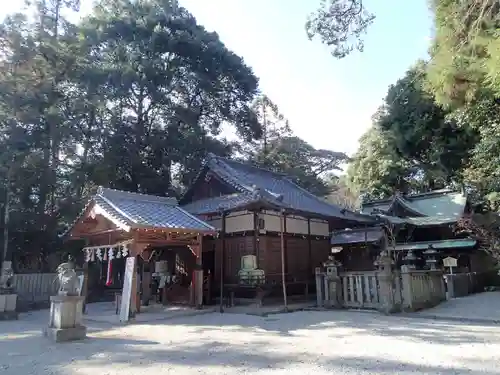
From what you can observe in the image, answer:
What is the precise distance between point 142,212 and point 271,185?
7655 mm

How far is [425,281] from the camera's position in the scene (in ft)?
38.8

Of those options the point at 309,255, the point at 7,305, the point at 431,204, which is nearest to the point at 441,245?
the point at 431,204

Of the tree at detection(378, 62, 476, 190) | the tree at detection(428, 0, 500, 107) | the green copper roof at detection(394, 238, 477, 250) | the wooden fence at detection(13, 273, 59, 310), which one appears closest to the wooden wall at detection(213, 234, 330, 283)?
the wooden fence at detection(13, 273, 59, 310)

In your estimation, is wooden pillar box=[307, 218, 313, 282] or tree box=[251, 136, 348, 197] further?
tree box=[251, 136, 348, 197]

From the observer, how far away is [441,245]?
19.9 metres

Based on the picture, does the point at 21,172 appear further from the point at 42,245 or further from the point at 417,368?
the point at 417,368

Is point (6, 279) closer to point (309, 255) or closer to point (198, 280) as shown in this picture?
point (198, 280)

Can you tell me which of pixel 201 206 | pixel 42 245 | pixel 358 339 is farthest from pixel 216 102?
pixel 358 339

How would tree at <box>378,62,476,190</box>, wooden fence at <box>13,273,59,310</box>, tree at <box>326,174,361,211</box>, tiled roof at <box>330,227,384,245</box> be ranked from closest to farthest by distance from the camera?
wooden fence at <box>13,273,59,310</box>
tiled roof at <box>330,227,384,245</box>
tree at <box>378,62,476,190</box>
tree at <box>326,174,361,211</box>

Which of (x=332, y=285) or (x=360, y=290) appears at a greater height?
(x=332, y=285)

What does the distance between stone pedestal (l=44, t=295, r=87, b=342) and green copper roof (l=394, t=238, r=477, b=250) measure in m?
16.5

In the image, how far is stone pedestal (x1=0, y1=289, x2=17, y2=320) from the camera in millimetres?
11695

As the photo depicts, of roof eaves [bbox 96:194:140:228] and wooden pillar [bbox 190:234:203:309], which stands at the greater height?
roof eaves [bbox 96:194:140:228]

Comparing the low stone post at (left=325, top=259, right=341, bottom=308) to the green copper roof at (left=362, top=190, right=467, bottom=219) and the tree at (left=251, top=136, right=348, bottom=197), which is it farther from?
the tree at (left=251, top=136, right=348, bottom=197)
